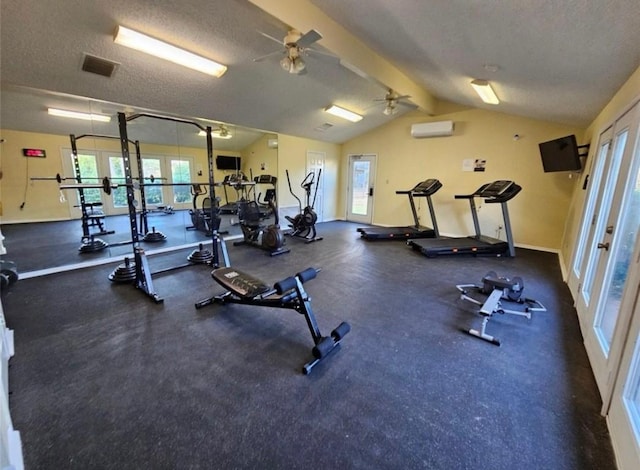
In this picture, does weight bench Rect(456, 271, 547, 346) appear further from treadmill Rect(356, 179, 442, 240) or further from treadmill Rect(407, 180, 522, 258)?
treadmill Rect(356, 179, 442, 240)

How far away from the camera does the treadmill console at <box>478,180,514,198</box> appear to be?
15.7 ft

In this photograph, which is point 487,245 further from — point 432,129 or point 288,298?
point 288,298

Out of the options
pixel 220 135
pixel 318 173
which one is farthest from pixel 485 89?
pixel 220 135

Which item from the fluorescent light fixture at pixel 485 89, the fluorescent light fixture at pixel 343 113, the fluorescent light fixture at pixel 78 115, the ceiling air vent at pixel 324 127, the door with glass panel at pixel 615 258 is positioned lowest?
the door with glass panel at pixel 615 258

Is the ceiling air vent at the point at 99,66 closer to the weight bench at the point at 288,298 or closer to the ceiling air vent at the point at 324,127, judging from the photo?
the weight bench at the point at 288,298

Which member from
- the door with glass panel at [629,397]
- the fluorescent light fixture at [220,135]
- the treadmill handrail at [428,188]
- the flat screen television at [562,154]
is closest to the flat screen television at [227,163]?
the fluorescent light fixture at [220,135]

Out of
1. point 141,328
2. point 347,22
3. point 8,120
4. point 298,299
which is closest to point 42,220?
point 8,120

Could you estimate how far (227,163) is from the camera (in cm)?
624

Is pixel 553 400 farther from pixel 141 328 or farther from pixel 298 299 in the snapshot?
pixel 141 328

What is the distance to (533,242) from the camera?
5707mm

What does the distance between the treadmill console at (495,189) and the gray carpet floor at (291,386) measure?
207cm

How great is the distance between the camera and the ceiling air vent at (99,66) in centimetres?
300

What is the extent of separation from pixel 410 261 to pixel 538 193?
321cm

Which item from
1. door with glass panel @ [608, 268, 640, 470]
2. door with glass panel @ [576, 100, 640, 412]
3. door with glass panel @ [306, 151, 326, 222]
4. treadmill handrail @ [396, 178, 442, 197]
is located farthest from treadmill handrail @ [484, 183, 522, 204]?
door with glass panel @ [306, 151, 326, 222]
